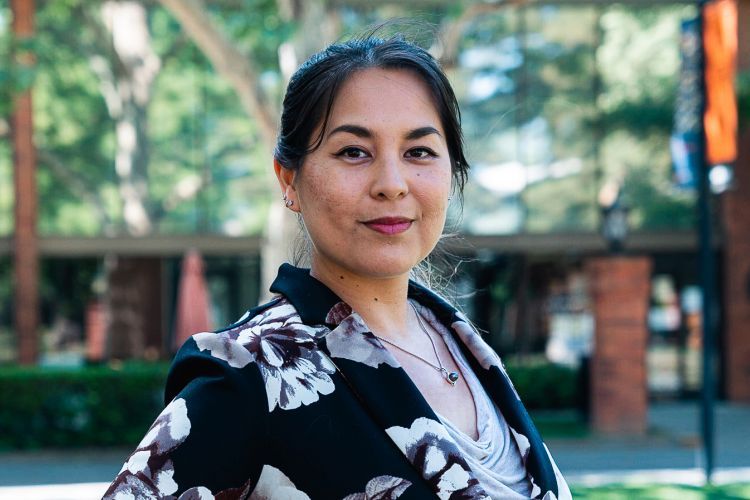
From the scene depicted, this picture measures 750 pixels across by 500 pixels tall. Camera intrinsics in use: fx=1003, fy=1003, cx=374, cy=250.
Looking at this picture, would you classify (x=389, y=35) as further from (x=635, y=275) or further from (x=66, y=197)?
(x=66, y=197)

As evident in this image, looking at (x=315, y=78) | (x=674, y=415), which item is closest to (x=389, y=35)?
(x=315, y=78)

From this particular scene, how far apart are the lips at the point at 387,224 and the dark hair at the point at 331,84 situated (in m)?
0.15

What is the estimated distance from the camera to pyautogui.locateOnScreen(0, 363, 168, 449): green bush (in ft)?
A: 44.4

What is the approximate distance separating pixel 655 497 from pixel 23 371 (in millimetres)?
11234

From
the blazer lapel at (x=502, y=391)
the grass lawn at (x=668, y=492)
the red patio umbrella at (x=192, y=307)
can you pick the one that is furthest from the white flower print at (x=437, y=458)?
the red patio umbrella at (x=192, y=307)

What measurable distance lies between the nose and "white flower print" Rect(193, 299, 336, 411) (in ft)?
0.72

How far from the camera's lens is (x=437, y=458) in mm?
1393

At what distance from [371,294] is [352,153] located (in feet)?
0.76

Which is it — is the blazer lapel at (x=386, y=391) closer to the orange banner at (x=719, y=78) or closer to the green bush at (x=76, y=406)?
the orange banner at (x=719, y=78)

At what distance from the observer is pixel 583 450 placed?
13.4 metres

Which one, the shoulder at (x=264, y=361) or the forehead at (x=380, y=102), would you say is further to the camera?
the forehead at (x=380, y=102)

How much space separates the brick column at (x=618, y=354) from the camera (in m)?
14.3

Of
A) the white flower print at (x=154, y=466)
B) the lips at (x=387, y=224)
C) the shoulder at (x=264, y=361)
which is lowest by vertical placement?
the white flower print at (x=154, y=466)

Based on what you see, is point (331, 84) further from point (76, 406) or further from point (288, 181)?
point (76, 406)
